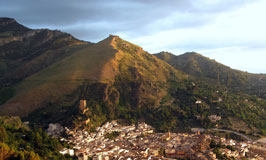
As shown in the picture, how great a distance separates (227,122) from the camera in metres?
64.3

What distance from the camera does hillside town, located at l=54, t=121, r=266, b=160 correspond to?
139 ft

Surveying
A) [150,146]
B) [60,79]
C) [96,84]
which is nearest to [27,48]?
[60,79]

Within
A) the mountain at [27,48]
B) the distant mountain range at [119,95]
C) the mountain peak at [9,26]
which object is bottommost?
the distant mountain range at [119,95]

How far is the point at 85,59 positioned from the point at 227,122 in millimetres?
53125

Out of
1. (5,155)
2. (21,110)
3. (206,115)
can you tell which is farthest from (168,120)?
(5,155)

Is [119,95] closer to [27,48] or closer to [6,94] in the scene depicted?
[6,94]

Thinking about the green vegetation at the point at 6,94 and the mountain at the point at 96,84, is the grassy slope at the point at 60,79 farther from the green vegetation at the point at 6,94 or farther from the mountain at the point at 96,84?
the green vegetation at the point at 6,94

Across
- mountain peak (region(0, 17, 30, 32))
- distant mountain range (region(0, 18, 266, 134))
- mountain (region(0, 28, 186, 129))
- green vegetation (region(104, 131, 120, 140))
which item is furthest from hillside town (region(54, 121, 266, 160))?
mountain peak (region(0, 17, 30, 32))

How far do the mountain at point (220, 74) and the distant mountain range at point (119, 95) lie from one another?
1.37m

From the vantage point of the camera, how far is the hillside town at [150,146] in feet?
139

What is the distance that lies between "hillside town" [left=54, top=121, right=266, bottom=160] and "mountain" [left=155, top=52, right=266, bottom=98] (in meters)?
59.2

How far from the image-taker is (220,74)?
421ft

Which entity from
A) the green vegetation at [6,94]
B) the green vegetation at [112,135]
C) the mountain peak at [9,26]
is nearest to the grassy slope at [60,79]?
the green vegetation at [6,94]

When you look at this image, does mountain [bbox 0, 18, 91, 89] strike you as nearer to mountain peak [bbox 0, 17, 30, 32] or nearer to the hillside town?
mountain peak [bbox 0, 17, 30, 32]
